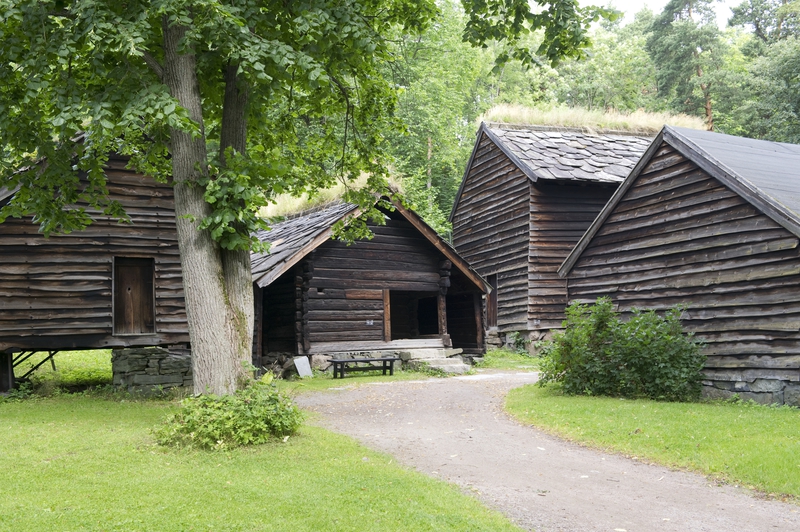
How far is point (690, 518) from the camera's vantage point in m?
6.86

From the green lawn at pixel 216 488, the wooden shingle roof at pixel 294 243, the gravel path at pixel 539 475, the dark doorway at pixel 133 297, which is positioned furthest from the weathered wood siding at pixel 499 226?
the green lawn at pixel 216 488

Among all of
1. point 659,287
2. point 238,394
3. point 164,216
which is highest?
point 164,216

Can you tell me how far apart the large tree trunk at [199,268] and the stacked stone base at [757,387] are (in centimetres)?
850

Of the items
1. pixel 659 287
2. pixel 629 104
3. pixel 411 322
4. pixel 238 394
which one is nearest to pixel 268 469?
pixel 238 394

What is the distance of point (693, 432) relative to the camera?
998 cm

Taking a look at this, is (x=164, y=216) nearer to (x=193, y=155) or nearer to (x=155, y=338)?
(x=155, y=338)

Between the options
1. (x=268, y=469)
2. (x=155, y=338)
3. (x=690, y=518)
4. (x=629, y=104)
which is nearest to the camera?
(x=690, y=518)

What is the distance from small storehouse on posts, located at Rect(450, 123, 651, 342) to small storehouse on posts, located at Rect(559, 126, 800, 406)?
7.56 metres

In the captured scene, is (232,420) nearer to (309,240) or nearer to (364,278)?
(309,240)

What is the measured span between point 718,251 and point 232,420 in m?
9.28

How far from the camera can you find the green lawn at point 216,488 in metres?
6.43

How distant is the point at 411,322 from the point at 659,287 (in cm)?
1169

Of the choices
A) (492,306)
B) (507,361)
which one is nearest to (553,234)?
(492,306)

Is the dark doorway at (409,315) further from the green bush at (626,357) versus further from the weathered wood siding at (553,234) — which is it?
the green bush at (626,357)
